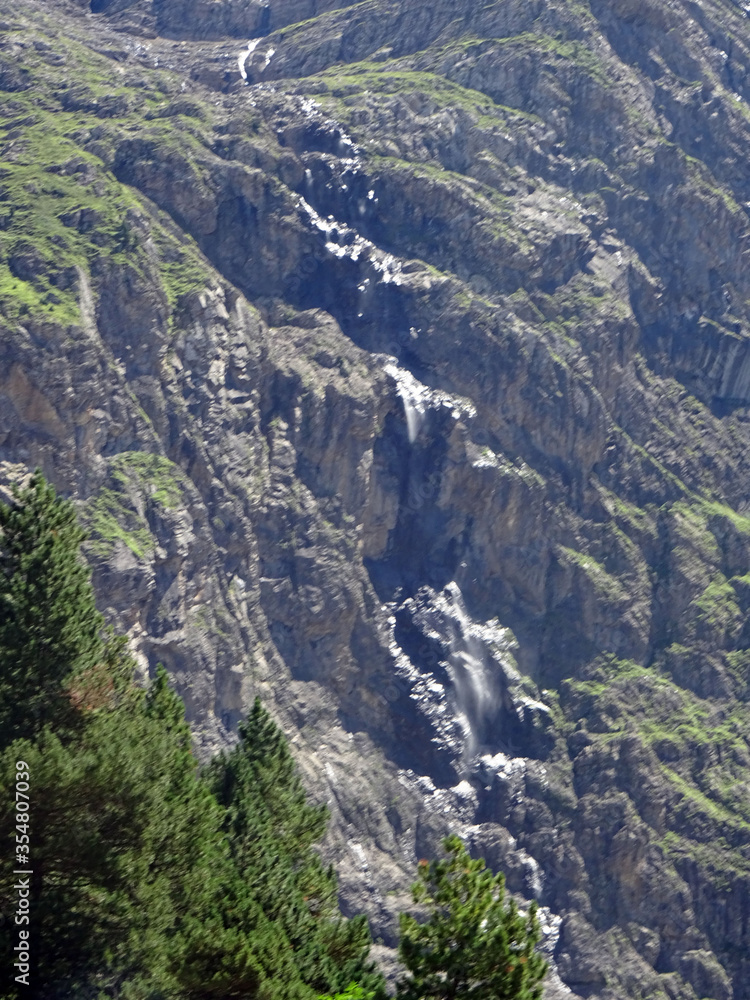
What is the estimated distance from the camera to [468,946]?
48094mm

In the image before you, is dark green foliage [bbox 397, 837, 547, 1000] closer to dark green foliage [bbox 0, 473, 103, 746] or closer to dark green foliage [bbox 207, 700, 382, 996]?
dark green foliage [bbox 207, 700, 382, 996]

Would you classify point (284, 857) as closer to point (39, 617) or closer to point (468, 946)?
point (39, 617)

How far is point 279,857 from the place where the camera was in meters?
63.5

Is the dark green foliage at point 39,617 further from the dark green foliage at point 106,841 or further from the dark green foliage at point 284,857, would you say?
the dark green foliage at point 284,857

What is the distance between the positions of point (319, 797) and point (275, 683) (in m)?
15.7

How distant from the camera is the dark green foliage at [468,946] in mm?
47844

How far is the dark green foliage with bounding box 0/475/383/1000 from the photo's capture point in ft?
174

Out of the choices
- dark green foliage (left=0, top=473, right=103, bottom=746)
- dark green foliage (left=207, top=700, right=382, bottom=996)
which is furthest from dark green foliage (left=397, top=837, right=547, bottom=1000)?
dark green foliage (left=0, top=473, right=103, bottom=746)

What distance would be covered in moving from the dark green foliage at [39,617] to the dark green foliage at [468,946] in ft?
50.4

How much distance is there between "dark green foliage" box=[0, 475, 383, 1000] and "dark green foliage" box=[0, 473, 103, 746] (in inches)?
2.0

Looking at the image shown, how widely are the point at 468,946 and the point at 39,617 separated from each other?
1985cm

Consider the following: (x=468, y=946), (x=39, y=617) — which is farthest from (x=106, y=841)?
(x=468, y=946)

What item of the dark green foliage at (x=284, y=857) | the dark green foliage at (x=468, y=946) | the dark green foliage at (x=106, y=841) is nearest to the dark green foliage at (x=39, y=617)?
the dark green foliage at (x=106, y=841)

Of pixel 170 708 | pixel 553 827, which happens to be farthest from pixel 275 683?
pixel 170 708
